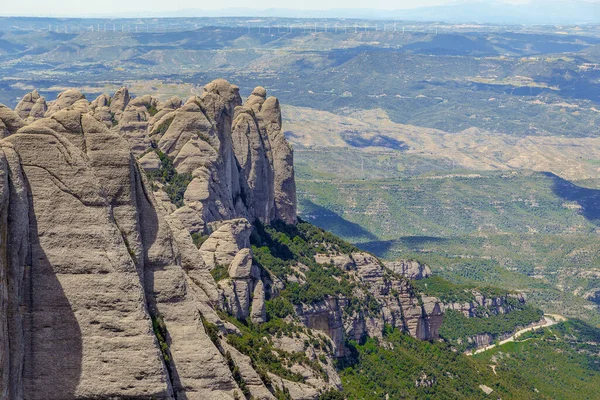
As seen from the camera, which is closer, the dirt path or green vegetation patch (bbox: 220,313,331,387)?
green vegetation patch (bbox: 220,313,331,387)

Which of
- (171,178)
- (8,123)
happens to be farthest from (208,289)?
(171,178)

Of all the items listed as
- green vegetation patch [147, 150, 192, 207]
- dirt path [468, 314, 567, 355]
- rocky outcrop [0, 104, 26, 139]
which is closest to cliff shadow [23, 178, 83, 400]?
rocky outcrop [0, 104, 26, 139]

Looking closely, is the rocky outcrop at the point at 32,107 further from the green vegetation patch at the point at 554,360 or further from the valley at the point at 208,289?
the green vegetation patch at the point at 554,360

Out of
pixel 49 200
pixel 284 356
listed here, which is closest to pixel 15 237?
pixel 49 200

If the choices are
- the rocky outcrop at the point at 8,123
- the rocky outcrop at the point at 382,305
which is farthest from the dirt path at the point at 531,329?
the rocky outcrop at the point at 8,123

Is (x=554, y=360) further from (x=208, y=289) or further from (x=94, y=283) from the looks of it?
(x=94, y=283)

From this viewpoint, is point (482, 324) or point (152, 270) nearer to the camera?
point (152, 270)

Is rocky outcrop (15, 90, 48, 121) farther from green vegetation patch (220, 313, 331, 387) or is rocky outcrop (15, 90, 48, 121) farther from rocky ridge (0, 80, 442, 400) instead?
rocky ridge (0, 80, 442, 400)

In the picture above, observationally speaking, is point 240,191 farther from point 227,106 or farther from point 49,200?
point 49,200

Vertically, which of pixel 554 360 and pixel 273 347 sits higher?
pixel 273 347
